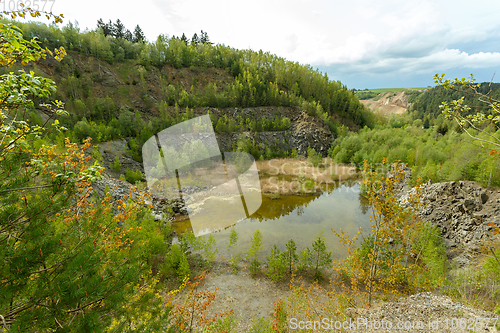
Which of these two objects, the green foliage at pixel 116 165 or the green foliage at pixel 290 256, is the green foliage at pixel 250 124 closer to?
the green foliage at pixel 116 165

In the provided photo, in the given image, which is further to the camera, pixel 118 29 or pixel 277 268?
pixel 118 29

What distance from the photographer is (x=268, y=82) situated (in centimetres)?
4725

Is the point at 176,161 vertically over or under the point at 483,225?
over

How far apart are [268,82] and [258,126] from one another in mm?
14564

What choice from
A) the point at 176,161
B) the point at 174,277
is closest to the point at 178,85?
the point at 176,161

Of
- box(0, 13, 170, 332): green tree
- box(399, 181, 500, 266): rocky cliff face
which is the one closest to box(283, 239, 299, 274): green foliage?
box(399, 181, 500, 266): rocky cliff face

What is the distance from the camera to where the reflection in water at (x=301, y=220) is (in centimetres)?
1438

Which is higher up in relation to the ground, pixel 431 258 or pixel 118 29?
pixel 118 29

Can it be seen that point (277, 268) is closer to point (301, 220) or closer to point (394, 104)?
point (301, 220)

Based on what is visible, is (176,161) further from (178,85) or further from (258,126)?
(178,85)

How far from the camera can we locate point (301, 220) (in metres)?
17.7

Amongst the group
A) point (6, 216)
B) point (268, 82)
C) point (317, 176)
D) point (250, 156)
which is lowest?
point (317, 176)

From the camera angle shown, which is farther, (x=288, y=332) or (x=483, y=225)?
(x=483, y=225)

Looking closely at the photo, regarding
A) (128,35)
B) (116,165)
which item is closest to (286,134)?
(116,165)
